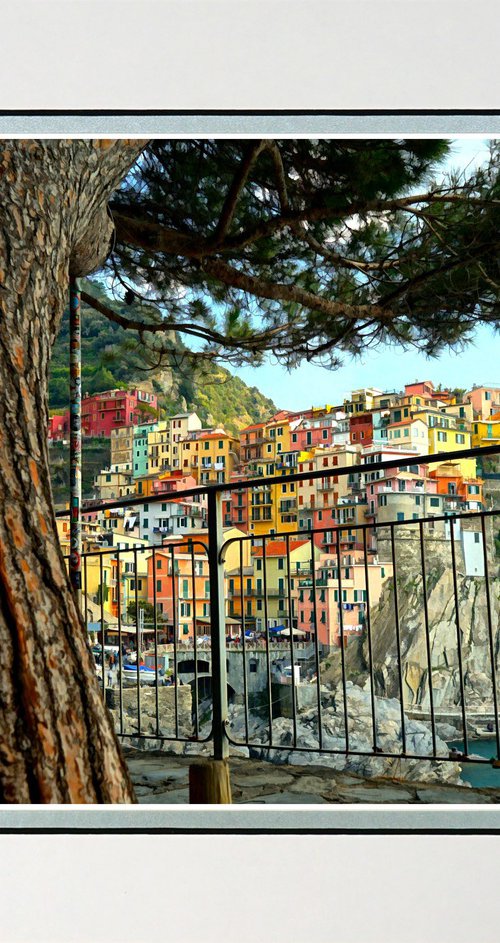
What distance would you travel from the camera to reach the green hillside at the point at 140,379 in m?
4.35

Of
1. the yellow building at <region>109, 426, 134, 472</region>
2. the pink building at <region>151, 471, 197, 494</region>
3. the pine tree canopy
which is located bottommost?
the pine tree canopy

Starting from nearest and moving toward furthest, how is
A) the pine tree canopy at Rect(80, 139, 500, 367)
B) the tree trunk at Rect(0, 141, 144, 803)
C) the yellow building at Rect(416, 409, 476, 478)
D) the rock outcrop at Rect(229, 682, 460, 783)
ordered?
the tree trunk at Rect(0, 141, 144, 803) < the pine tree canopy at Rect(80, 139, 500, 367) < the rock outcrop at Rect(229, 682, 460, 783) < the yellow building at Rect(416, 409, 476, 478)

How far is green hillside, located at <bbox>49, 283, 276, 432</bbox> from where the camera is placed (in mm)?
4348

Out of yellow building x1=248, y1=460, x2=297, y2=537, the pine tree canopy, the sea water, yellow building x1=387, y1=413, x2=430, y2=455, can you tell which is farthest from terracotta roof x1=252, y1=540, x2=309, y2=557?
the pine tree canopy

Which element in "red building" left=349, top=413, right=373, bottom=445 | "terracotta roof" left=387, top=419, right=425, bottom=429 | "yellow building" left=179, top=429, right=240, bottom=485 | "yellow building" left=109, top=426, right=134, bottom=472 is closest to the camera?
"yellow building" left=109, top=426, right=134, bottom=472

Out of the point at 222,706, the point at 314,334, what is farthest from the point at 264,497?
the point at 222,706

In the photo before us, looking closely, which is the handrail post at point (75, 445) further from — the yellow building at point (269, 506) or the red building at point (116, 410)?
the yellow building at point (269, 506)

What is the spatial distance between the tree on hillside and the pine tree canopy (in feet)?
0.04

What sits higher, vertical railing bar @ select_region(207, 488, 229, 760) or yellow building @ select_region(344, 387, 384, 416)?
yellow building @ select_region(344, 387, 384, 416)

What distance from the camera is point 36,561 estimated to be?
143 cm

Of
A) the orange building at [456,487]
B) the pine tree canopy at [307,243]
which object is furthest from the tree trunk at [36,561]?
the orange building at [456,487]

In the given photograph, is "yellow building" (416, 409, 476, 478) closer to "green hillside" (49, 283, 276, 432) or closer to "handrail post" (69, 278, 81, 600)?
"green hillside" (49, 283, 276, 432)
